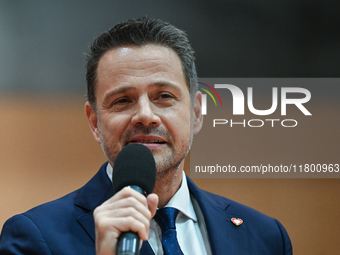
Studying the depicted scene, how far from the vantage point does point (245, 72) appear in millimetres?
3143

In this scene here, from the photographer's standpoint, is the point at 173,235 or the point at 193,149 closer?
the point at 173,235

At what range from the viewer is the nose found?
169 centimetres

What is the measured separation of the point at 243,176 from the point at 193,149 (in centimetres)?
49

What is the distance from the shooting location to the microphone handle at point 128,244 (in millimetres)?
863

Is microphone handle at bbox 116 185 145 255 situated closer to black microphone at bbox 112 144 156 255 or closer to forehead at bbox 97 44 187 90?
black microphone at bbox 112 144 156 255

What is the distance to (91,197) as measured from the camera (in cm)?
189

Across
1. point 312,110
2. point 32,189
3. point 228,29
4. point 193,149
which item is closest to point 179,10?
point 228,29

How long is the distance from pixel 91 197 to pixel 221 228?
0.74 meters

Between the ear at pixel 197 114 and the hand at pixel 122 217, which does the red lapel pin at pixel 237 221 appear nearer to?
the ear at pixel 197 114

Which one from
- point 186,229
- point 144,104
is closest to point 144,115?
point 144,104

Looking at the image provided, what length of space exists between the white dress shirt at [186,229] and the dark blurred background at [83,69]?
108cm

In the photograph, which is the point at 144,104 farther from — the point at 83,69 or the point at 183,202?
the point at 83,69

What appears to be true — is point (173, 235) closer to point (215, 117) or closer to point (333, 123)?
point (215, 117)

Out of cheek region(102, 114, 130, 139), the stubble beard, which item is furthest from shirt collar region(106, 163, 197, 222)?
cheek region(102, 114, 130, 139)
